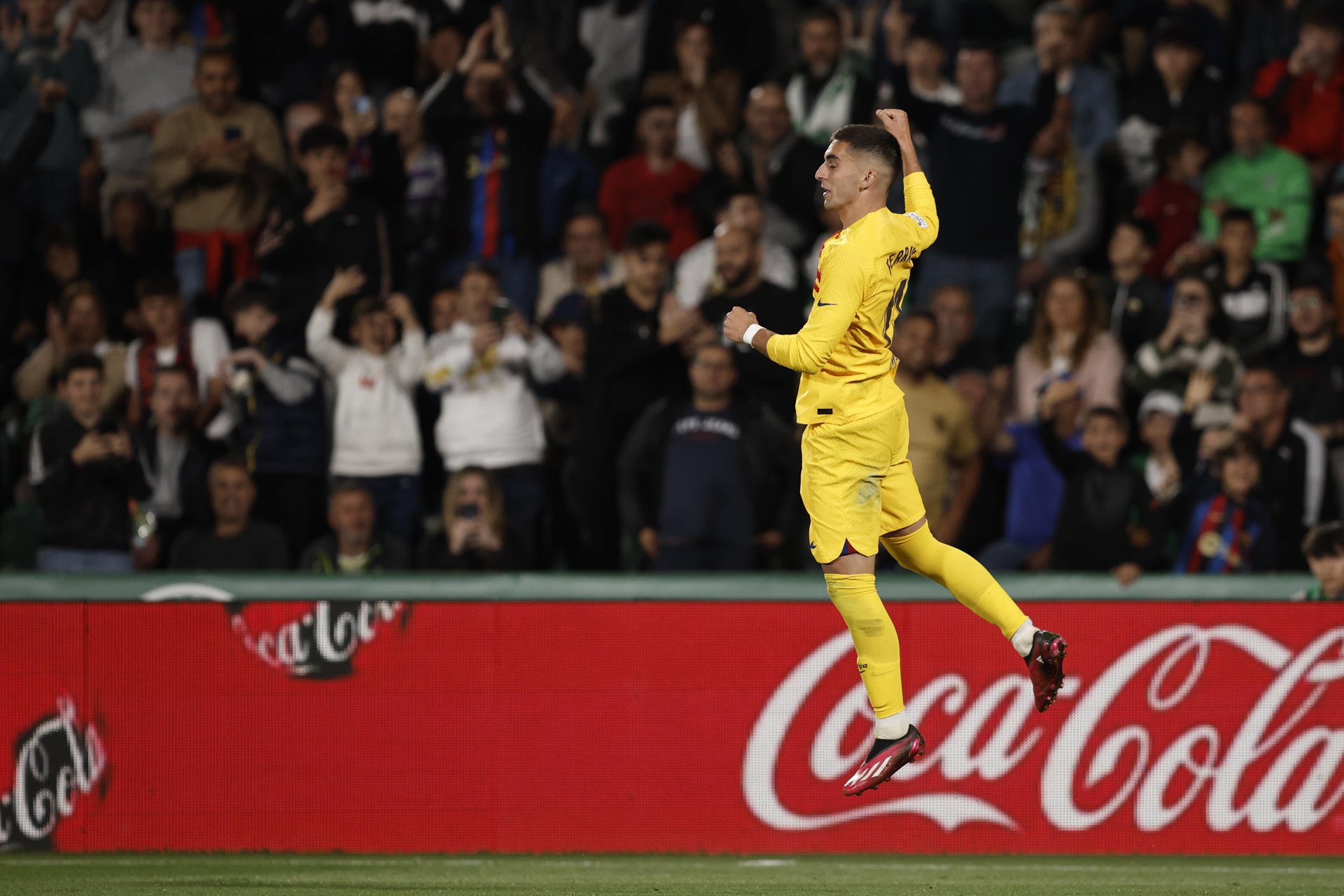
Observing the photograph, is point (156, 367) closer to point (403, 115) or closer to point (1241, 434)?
point (403, 115)

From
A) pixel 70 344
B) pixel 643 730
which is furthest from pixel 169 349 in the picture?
pixel 643 730

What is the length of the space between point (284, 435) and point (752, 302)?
3010 mm

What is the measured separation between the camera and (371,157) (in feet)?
44.9

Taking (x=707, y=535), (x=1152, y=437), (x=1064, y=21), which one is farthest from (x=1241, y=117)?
(x=707, y=535)

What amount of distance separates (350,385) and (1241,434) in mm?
5329

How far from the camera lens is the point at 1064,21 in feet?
44.9

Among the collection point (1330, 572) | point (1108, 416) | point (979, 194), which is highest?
point (979, 194)

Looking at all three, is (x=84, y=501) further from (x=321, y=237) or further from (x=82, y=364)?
(x=321, y=237)

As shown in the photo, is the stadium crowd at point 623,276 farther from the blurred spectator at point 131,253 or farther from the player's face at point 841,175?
the player's face at point 841,175

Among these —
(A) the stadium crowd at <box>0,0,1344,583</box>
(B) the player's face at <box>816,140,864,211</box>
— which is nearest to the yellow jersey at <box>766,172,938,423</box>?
(B) the player's face at <box>816,140,864,211</box>

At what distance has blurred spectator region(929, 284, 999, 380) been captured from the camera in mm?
12617

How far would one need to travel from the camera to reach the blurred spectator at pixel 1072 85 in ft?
44.7

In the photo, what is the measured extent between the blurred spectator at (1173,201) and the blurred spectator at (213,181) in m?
6.00

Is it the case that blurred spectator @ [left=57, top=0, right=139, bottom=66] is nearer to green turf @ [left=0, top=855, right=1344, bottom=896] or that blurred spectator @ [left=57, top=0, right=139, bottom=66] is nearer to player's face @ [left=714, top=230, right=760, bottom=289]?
player's face @ [left=714, top=230, right=760, bottom=289]
